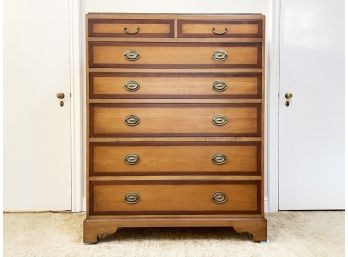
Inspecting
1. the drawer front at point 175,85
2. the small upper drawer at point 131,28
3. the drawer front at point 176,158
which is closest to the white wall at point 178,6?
the small upper drawer at point 131,28

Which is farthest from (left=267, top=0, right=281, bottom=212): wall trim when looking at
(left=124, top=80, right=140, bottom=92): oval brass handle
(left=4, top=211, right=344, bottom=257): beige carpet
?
(left=124, top=80, right=140, bottom=92): oval brass handle

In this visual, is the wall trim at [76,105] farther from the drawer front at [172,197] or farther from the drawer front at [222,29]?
the drawer front at [222,29]

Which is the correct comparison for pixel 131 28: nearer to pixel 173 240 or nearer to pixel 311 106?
pixel 173 240

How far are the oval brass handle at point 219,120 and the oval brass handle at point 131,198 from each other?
25.6 inches

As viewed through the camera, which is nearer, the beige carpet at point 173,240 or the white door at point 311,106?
the beige carpet at point 173,240

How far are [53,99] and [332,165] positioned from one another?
225 centimetres

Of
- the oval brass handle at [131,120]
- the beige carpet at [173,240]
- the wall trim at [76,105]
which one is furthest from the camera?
the wall trim at [76,105]

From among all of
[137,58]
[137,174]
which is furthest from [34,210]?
[137,58]

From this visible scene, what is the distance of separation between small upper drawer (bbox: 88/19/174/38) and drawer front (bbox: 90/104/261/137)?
0.42 m

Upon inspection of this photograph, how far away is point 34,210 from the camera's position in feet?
10.5

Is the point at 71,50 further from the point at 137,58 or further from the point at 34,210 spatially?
the point at 34,210

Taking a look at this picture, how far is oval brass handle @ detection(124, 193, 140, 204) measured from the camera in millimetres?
2502

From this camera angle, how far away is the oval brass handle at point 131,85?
8.11ft

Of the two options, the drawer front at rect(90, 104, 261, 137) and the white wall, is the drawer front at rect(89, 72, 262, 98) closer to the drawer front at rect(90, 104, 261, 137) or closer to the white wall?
the drawer front at rect(90, 104, 261, 137)
